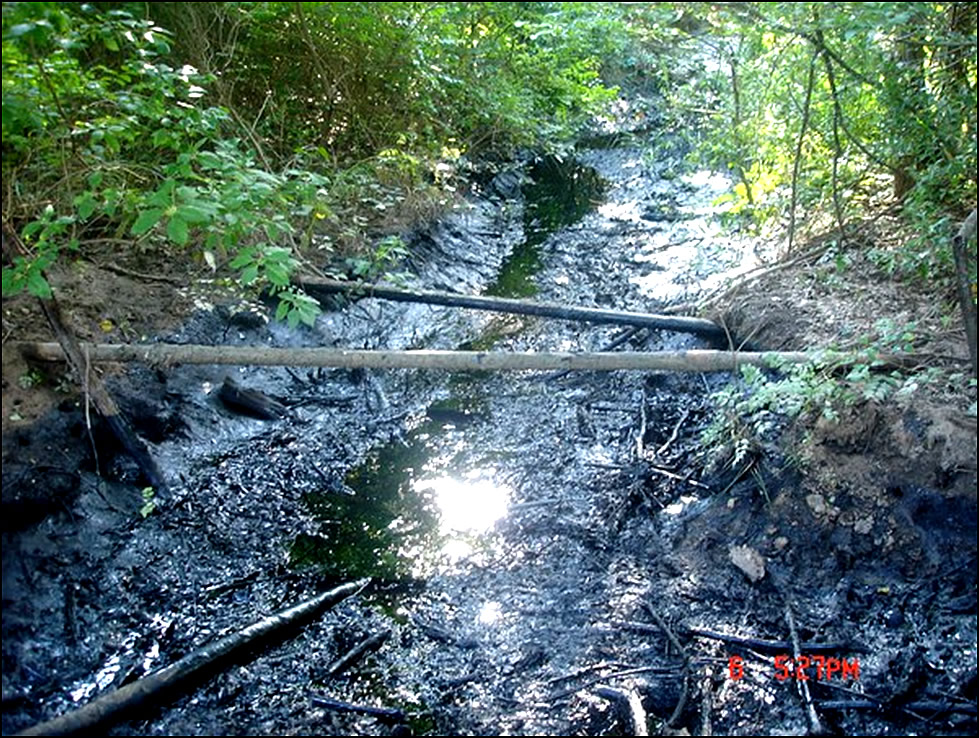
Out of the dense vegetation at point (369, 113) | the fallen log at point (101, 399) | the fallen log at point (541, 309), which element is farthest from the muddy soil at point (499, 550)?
the dense vegetation at point (369, 113)

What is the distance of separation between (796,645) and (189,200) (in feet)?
10.7

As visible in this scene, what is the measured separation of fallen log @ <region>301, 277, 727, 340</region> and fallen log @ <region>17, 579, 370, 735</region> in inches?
94.1

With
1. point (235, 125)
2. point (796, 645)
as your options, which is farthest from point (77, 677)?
point (235, 125)

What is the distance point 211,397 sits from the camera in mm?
5039

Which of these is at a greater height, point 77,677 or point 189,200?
point 189,200

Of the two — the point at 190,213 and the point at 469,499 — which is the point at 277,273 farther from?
the point at 469,499

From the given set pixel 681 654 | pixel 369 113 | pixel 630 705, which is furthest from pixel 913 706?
pixel 369 113

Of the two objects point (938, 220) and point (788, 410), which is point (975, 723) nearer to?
point (788, 410)

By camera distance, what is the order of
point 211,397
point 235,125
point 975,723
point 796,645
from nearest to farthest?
1. point 975,723
2. point 796,645
3. point 211,397
4. point 235,125

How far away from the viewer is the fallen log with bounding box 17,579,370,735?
9.58 ft
